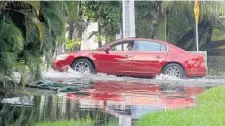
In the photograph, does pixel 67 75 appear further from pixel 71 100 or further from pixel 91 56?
pixel 71 100

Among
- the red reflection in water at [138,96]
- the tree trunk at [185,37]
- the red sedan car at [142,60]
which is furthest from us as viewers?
the tree trunk at [185,37]

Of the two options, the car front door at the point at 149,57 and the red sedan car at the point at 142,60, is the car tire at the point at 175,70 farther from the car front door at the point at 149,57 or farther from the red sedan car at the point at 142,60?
the car front door at the point at 149,57

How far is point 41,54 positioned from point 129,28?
28.8 ft

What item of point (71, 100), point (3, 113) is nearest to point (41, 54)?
point (71, 100)

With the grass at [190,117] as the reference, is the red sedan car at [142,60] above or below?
above

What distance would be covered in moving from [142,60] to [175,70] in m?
1.23

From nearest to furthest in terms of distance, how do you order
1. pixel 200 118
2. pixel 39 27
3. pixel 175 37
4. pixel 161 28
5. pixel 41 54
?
pixel 200 118 < pixel 39 27 < pixel 41 54 < pixel 161 28 < pixel 175 37

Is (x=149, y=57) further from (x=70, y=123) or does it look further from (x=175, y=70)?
(x=70, y=123)

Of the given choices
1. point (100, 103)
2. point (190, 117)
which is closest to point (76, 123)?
point (190, 117)

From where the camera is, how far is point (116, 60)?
17.0 meters

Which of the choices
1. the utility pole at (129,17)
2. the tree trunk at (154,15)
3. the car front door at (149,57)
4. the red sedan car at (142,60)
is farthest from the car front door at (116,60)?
the tree trunk at (154,15)

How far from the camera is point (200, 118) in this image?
738cm

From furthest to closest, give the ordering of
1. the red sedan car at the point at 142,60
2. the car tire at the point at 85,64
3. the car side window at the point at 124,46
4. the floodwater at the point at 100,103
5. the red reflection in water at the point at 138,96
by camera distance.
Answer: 1. the car tire at the point at 85,64
2. the car side window at the point at 124,46
3. the red sedan car at the point at 142,60
4. the red reflection in water at the point at 138,96
5. the floodwater at the point at 100,103

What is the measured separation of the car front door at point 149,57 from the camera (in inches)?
661
